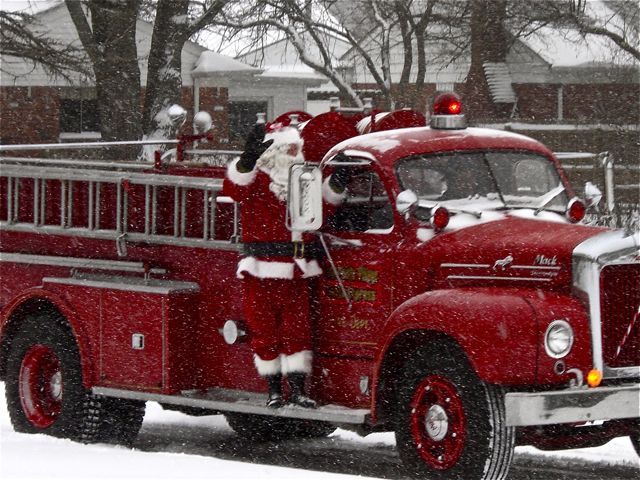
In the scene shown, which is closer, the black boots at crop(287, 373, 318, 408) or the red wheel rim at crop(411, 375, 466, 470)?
the red wheel rim at crop(411, 375, 466, 470)

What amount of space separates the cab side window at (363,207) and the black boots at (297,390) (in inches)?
35.6

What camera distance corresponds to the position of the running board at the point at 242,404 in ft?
28.4

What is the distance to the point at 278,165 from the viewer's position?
9.19 metres

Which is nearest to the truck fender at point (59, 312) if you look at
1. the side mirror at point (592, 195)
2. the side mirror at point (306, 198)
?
the side mirror at point (306, 198)

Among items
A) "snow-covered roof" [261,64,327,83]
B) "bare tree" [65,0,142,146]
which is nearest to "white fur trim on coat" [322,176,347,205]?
"bare tree" [65,0,142,146]

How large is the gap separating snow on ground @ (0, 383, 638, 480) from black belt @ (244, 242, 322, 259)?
4.05ft

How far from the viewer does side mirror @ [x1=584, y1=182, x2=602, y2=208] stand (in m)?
9.08

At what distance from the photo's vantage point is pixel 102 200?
10383 mm

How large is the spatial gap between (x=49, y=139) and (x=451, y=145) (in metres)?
26.3

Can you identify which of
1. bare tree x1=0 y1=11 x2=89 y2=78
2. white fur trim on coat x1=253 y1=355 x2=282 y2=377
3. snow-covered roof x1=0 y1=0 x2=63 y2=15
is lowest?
white fur trim on coat x1=253 y1=355 x2=282 y2=377

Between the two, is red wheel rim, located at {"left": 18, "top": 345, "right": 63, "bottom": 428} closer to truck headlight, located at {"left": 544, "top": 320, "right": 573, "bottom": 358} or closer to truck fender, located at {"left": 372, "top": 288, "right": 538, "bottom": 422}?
truck fender, located at {"left": 372, "top": 288, "right": 538, "bottom": 422}

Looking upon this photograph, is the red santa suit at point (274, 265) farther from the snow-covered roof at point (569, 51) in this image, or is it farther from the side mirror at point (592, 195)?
the snow-covered roof at point (569, 51)

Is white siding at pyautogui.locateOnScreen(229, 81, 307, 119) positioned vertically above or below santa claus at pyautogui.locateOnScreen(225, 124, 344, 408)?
above

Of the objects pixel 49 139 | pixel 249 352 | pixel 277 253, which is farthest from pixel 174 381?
pixel 49 139
